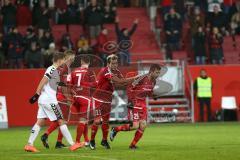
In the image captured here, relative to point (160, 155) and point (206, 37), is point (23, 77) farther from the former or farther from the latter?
point (160, 155)

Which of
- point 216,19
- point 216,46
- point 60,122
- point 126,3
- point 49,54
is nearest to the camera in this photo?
point 60,122

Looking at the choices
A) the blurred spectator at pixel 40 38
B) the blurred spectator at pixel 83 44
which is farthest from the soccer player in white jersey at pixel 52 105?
the blurred spectator at pixel 40 38

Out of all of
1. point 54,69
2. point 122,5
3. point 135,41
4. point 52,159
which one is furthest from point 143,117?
point 122,5

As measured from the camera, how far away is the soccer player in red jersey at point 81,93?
18.1 m

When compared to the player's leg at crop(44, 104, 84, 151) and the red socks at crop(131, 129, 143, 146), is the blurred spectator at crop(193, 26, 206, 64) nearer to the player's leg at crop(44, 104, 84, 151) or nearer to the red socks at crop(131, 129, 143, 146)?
the red socks at crop(131, 129, 143, 146)

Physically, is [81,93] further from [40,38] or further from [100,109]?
[40,38]

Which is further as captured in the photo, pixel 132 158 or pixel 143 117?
pixel 143 117

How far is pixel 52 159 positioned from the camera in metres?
15.4

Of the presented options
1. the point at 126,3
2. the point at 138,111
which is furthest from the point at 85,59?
the point at 126,3

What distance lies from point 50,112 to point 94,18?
17.1m

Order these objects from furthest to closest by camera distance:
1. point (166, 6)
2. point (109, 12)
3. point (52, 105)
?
point (166, 6) < point (109, 12) < point (52, 105)

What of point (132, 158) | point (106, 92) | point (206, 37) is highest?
point (206, 37)

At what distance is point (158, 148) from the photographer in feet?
60.0

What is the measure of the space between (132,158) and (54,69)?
3.14 meters
